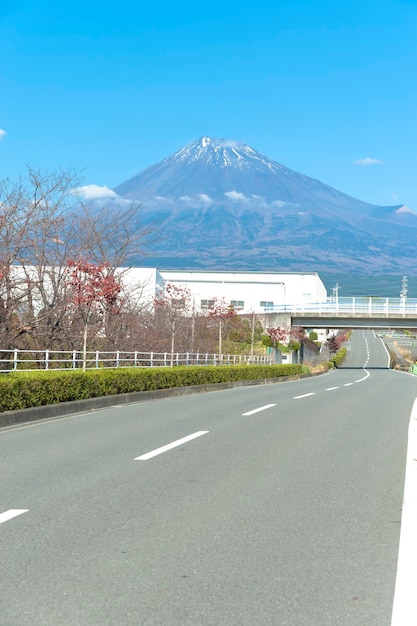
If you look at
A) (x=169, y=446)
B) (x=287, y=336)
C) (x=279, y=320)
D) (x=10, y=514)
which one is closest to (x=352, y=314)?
(x=287, y=336)

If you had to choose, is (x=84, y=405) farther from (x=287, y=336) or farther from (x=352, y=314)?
(x=352, y=314)

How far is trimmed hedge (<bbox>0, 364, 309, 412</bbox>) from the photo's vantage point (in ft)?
43.7

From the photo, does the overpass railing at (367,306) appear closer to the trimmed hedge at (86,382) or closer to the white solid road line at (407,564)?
the trimmed hedge at (86,382)

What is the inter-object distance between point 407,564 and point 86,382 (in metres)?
12.6

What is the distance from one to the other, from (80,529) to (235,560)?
135 centimetres

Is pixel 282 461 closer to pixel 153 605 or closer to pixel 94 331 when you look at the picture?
pixel 153 605

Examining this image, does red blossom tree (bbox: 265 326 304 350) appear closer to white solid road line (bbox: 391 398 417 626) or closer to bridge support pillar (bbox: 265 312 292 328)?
bridge support pillar (bbox: 265 312 292 328)

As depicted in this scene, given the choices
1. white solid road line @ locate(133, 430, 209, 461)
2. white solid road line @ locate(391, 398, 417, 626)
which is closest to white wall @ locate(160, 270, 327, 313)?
white solid road line @ locate(133, 430, 209, 461)

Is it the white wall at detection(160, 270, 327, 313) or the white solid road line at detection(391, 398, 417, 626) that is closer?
the white solid road line at detection(391, 398, 417, 626)

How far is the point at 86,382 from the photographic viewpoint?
54.7ft

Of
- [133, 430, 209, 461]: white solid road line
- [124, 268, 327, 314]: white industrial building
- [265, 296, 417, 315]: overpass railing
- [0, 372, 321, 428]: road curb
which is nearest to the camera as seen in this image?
[133, 430, 209, 461]: white solid road line

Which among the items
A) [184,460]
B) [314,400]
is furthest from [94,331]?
[184,460]

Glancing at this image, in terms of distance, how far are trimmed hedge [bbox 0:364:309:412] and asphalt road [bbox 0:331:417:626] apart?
6.66 ft

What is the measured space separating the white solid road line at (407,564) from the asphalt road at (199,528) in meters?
0.06
